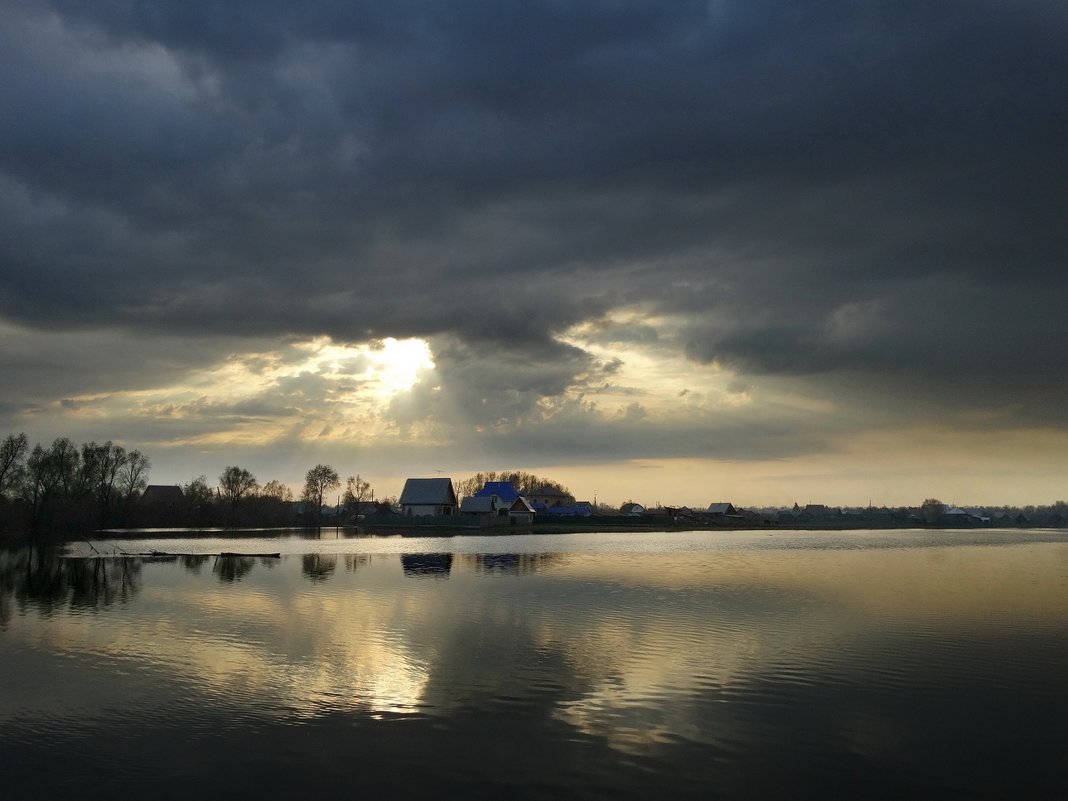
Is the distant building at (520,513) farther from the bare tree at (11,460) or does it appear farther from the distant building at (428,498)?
the bare tree at (11,460)

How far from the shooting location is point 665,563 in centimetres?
6034

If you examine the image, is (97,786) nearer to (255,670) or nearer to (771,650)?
(255,670)

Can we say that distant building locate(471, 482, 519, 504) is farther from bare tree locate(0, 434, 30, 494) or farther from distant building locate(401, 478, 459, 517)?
bare tree locate(0, 434, 30, 494)

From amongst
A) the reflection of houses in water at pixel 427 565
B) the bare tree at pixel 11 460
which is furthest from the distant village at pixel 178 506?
the reflection of houses in water at pixel 427 565

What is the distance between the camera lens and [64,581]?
4950 cm

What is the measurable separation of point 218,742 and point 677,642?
1577cm

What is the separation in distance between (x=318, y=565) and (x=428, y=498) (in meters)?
98.5

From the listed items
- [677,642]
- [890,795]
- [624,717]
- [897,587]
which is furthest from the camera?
[897,587]

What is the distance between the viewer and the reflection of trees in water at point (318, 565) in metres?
52.2

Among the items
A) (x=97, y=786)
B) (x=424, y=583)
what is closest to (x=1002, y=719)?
(x=97, y=786)

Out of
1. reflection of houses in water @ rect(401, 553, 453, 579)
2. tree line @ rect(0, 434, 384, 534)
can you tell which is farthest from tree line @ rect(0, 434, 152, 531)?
reflection of houses in water @ rect(401, 553, 453, 579)

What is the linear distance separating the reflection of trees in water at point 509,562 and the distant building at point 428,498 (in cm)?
8680

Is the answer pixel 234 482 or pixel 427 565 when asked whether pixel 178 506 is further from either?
pixel 427 565

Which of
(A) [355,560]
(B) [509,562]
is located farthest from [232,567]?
(B) [509,562]
